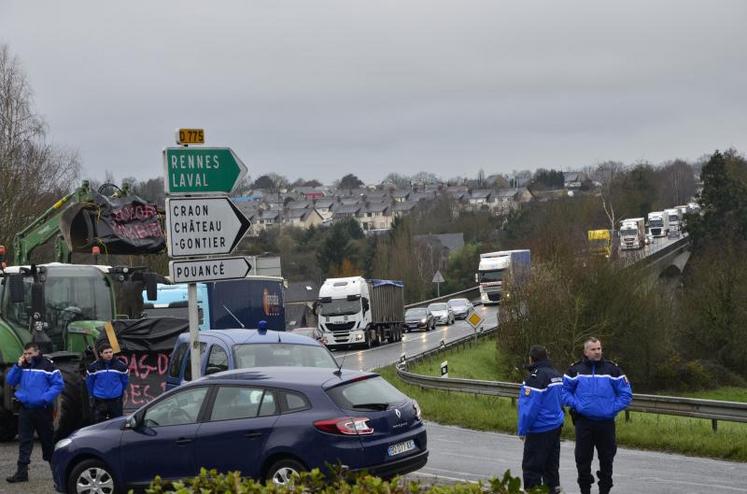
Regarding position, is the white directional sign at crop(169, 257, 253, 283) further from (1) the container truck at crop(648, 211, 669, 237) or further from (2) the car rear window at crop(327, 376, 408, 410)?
(1) the container truck at crop(648, 211, 669, 237)

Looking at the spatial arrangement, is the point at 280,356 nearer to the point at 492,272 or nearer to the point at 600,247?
the point at 600,247

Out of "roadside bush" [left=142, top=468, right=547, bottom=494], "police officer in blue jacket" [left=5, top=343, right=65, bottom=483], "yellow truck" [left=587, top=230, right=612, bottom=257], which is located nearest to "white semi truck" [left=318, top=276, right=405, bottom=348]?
"yellow truck" [left=587, top=230, right=612, bottom=257]

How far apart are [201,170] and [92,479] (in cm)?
350

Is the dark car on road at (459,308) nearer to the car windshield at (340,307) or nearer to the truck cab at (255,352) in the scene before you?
the car windshield at (340,307)

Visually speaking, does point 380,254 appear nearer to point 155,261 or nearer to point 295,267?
point 295,267

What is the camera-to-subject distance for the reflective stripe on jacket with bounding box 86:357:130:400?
14.6 metres

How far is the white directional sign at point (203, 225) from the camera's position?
36.0ft

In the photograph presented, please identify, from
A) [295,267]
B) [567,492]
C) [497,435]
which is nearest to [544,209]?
[295,267]

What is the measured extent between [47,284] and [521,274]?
28962 mm

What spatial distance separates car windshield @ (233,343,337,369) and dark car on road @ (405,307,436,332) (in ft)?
159

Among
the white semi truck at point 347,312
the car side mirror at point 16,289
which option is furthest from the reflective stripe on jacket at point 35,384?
the white semi truck at point 347,312

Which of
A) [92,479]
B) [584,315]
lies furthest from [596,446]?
[584,315]

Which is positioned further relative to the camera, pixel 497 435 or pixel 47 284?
pixel 497 435

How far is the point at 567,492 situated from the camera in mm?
13312
